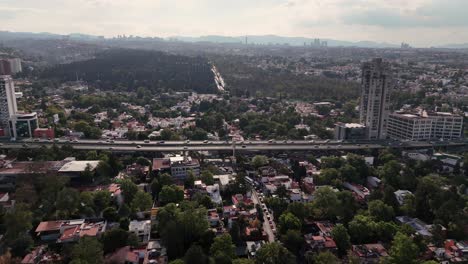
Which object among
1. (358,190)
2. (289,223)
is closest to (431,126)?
(358,190)

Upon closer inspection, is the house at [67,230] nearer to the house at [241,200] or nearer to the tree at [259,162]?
the house at [241,200]

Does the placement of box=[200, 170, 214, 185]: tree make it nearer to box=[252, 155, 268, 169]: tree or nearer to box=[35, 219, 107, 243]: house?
box=[252, 155, 268, 169]: tree

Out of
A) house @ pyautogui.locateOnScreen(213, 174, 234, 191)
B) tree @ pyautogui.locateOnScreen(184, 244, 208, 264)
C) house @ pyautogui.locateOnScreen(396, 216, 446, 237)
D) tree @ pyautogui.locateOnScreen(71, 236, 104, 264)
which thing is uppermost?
tree @ pyautogui.locateOnScreen(71, 236, 104, 264)

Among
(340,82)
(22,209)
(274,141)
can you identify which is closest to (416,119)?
(274,141)

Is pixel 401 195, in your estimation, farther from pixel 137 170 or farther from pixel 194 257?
pixel 137 170

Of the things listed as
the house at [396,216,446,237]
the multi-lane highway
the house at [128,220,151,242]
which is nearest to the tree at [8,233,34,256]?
the house at [128,220,151,242]

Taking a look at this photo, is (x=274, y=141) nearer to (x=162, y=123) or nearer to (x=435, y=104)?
(x=162, y=123)
